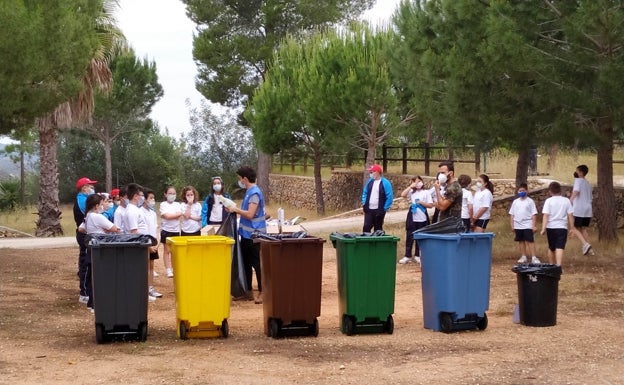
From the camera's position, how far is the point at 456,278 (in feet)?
31.1

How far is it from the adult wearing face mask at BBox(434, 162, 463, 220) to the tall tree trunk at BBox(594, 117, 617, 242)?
11.4 ft

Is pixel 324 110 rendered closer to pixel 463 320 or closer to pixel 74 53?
pixel 74 53

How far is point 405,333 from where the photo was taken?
9.66m

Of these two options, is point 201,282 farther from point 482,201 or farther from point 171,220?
point 482,201

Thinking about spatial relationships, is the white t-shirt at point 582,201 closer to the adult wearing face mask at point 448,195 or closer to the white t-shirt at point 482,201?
the white t-shirt at point 482,201

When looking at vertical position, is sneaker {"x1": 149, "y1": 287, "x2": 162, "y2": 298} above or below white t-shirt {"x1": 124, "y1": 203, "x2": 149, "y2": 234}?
below

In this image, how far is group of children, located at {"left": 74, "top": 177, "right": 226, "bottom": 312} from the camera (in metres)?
11.1

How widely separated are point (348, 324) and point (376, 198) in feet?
21.5

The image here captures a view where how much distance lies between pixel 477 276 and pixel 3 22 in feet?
26.0

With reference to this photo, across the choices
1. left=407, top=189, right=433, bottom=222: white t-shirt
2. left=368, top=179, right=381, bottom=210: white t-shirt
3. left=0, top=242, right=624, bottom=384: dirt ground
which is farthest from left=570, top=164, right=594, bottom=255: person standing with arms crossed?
left=0, top=242, right=624, bottom=384: dirt ground

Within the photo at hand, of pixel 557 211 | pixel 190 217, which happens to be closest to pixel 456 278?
pixel 557 211

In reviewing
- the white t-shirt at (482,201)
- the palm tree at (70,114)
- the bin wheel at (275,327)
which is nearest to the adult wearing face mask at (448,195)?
the white t-shirt at (482,201)

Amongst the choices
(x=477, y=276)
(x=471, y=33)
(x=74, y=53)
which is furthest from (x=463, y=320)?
(x=74, y=53)

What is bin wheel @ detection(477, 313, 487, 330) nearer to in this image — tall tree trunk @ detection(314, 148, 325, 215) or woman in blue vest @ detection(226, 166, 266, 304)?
woman in blue vest @ detection(226, 166, 266, 304)
